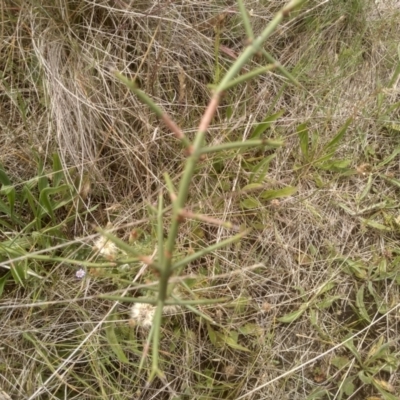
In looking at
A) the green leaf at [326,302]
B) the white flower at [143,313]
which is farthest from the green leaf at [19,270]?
the green leaf at [326,302]

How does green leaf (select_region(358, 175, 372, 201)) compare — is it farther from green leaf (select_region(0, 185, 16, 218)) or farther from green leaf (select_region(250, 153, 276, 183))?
green leaf (select_region(0, 185, 16, 218))

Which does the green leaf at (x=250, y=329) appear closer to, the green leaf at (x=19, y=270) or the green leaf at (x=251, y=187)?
the green leaf at (x=251, y=187)

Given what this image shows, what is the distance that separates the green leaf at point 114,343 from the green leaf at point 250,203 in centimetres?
50

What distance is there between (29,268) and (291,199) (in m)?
0.79

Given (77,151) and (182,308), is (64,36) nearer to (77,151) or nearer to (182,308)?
(77,151)

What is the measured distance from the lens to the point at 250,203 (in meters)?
1.58

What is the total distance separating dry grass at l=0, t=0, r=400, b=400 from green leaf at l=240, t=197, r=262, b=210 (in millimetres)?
18

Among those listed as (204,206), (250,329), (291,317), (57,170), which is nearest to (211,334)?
(250,329)

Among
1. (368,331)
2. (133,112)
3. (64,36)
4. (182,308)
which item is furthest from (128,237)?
(368,331)

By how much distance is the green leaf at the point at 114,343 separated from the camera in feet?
4.48

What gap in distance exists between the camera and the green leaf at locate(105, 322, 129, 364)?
1366 millimetres

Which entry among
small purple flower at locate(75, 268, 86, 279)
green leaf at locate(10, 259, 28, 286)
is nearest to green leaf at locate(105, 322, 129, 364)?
small purple flower at locate(75, 268, 86, 279)

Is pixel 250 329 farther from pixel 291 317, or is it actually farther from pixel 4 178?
pixel 4 178

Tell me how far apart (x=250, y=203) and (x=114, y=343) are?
55 cm
